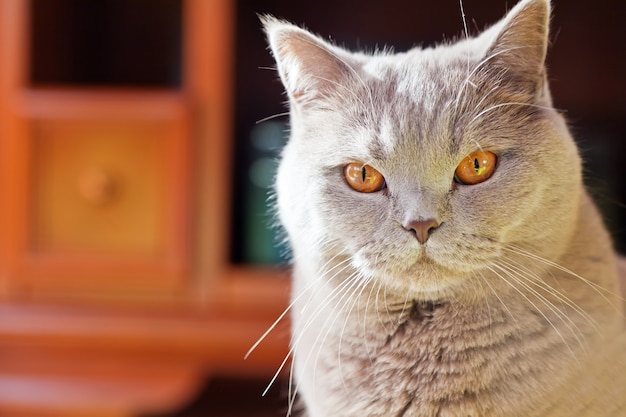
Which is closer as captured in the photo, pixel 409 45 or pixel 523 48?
pixel 523 48

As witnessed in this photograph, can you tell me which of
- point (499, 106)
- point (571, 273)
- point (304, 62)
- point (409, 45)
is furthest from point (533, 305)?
point (409, 45)

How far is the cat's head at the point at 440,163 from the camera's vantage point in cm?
58

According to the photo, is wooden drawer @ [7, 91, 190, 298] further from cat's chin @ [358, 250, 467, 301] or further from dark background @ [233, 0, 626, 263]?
cat's chin @ [358, 250, 467, 301]

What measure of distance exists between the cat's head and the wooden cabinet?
3.14 feet

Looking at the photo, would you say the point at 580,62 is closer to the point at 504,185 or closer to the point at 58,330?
the point at 504,185

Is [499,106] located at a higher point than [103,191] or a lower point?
higher

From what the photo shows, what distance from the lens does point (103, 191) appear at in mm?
1600

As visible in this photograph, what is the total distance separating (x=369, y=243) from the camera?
606 millimetres

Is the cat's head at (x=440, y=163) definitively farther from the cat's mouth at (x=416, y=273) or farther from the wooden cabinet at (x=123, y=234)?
the wooden cabinet at (x=123, y=234)

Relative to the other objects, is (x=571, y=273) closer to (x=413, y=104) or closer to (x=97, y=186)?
(x=413, y=104)

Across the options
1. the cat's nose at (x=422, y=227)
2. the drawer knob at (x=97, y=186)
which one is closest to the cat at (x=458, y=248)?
the cat's nose at (x=422, y=227)

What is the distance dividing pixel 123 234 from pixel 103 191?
4.4 inches

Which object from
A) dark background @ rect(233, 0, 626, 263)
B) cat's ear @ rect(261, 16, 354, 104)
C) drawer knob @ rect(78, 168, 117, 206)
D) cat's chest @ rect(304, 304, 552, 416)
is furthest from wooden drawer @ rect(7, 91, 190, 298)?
cat's chest @ rect(304, 304, 552, 416)

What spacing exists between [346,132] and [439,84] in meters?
0.09
